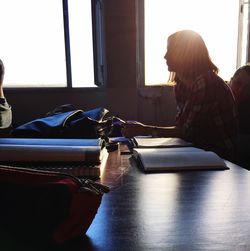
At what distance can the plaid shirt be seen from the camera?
67.4 inches

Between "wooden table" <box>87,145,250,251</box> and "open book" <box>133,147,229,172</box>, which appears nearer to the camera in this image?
"wooden table" <box>87,145,250,251</box>

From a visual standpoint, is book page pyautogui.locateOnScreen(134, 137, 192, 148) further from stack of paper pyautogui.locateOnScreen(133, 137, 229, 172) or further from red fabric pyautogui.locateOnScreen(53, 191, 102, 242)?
red fabric pyautogui.locateOnScreen(53, 191, 102, 242)

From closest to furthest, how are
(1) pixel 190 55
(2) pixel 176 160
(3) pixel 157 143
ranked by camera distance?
(2) pixel 176 160 → (3) pixel 157 143 → (1) pixel 190 55

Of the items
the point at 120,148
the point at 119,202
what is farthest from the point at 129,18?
the point at 119,202

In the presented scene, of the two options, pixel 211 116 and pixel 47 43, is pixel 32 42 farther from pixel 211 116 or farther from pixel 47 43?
pixel 211 116

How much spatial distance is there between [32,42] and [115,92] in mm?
906

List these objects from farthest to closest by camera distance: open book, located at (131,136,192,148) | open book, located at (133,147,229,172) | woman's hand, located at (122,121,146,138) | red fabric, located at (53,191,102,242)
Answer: woman's hand, located at (122,121,146,138) → open book, located at (131,136,192,148) → open book, located at (133,147,229,172) → red fabric, located at (53,191,102,242)

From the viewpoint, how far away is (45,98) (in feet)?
10.5

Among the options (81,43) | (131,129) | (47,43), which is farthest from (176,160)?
(47,43)

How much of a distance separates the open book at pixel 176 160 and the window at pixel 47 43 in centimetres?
190

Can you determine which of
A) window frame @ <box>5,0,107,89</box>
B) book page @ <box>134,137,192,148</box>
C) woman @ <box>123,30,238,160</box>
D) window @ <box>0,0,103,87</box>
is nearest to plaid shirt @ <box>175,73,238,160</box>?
woman @ <box>123,30,238,160</box>

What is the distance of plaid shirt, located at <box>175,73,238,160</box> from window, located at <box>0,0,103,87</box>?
Answer: 1441mm

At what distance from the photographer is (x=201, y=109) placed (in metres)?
→ 1.73

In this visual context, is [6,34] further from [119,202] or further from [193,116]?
[119,202]
